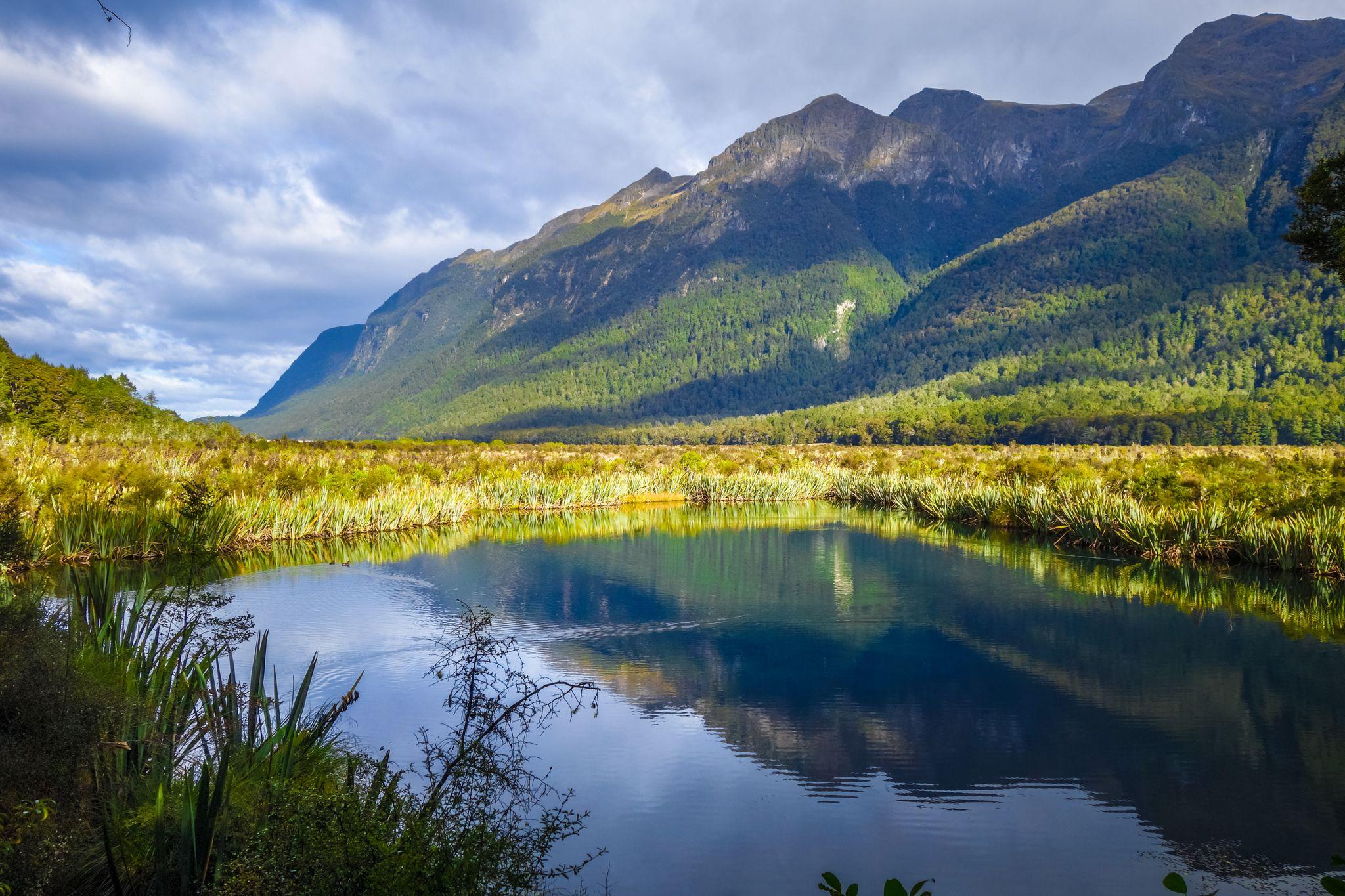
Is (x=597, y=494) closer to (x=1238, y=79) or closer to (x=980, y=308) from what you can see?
(x=980, y=308)

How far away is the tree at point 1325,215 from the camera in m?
12.0

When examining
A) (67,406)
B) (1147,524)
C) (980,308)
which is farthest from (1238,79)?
(67,406)

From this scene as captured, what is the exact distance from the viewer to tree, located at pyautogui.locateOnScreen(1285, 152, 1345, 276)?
1199cm

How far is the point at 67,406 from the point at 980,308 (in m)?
127

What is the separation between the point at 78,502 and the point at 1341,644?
61.8 ft

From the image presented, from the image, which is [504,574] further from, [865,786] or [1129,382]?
[1129,382]

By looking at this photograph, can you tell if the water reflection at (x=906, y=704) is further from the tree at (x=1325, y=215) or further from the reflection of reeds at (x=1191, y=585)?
the tree at (x=1325, y=215)

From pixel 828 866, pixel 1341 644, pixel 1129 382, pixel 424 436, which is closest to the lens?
pixel 828 866

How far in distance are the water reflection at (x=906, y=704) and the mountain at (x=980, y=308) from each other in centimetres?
5818

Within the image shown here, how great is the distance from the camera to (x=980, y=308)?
128m

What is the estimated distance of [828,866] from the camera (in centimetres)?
481

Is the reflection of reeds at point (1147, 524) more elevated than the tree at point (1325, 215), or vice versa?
the tree at point (1325, 215)

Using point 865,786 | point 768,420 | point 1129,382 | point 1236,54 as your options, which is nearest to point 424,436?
point 768,420

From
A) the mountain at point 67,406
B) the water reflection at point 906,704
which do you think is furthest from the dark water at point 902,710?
the mountain at point 67,406
